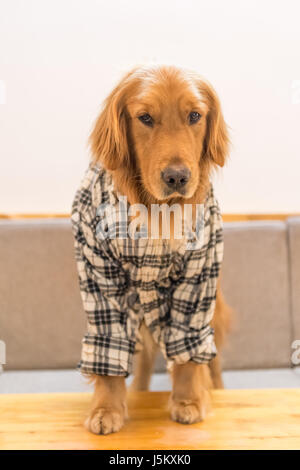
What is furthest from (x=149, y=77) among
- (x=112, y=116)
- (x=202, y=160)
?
(x=202, y=160)

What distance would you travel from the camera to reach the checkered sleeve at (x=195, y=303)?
48.1 inches

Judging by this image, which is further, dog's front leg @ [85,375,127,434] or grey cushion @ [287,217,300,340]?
grey cushion @ [287,217,300,340]

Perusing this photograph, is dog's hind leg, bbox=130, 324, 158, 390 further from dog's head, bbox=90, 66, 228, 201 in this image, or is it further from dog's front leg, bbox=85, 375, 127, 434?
dog's head, bbox=90, 66, 228, 201

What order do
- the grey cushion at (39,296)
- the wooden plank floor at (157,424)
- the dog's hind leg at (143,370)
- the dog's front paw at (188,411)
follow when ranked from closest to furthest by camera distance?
the wooden plank floor at (157,424)
the dog's front paw at (188,411)
the dog's hind leg at (143,370)
the grey cushion at (39,296)

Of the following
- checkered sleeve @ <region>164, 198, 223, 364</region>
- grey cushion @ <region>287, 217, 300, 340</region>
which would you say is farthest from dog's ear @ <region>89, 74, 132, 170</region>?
grey cushion @ <region>287, 217, 300, 340</region>

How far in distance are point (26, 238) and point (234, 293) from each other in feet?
2.54

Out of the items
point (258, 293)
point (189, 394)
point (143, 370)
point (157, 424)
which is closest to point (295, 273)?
point (258, 293)

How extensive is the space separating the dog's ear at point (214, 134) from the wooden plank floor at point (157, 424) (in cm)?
60

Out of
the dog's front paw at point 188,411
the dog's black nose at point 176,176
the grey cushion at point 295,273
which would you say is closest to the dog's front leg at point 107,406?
the dog's front paw at point 188,411

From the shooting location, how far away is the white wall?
1.82 metres

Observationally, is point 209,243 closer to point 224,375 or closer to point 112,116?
point 112,116

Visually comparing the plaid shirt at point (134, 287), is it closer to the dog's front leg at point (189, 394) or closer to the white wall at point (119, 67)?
the dog's front leg at point (189, 394)
